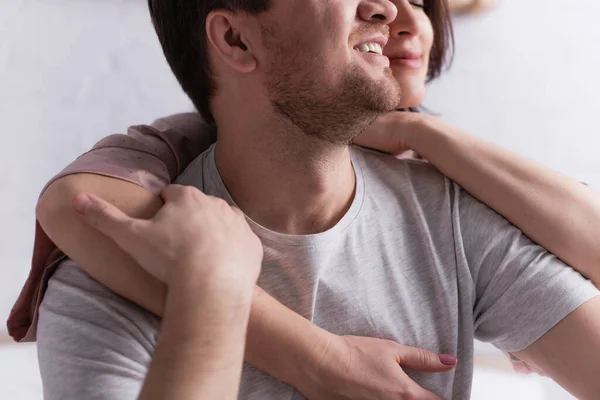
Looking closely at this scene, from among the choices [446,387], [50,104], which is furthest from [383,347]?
[50,104]

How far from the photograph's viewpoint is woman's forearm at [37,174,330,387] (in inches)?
40.3

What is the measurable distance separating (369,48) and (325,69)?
4.0 inches

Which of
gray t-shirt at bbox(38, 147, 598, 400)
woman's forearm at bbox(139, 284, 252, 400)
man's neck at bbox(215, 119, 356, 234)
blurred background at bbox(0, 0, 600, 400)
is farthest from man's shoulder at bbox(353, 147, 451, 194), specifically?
blurred background at bbox(0, 0, 600, 400)

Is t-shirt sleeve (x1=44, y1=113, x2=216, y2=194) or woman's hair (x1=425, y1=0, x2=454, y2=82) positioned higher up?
woman's hair (x1=425, y1=0, x2=454, y2=82)

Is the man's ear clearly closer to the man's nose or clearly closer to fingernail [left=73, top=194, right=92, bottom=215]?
the man's nose

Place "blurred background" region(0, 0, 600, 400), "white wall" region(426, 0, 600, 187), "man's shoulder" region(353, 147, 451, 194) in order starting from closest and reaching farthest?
"man's shoulder" region(353, 147, 451, 194) < "blurred background" region(0, 0, 600, 400) < "white wall" region(426, 0, 600, 187)

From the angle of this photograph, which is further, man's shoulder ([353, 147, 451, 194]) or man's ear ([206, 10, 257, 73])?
man's shoulder ([353, 147, 451, 194])

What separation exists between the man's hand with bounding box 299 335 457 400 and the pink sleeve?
38 centimetres

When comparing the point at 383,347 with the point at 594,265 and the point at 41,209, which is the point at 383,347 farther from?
the point at 41,209

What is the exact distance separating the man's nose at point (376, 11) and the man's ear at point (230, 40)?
0.20 m

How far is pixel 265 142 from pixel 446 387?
20.5 inches

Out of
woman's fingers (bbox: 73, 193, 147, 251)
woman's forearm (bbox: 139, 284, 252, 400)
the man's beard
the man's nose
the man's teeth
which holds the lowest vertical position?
woman's forearm (bbox: 139, 284, 252, 400)

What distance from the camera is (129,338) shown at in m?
1.05

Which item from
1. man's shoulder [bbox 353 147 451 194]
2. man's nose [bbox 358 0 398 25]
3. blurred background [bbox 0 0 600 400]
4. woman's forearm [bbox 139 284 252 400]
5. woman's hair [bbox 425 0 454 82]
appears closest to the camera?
woman's forearm [bbox 139 284 252 400]
